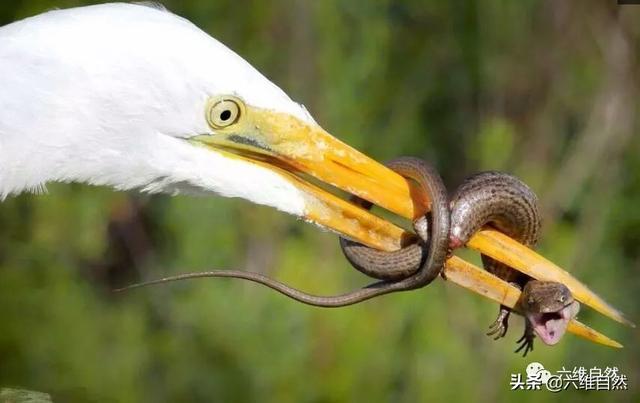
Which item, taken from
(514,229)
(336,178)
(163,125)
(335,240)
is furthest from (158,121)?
(335,240)

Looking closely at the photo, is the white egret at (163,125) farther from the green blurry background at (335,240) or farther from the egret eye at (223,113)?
the green blurry background at (335,240)

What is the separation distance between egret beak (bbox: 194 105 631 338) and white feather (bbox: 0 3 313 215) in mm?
31

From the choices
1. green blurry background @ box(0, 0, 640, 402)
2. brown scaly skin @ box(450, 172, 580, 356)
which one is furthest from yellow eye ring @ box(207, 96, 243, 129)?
green blurry background @ box(0, 0, 640, 402)

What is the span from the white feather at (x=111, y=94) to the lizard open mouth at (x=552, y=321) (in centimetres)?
45

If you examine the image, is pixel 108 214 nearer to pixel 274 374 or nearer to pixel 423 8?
pixel 274 374

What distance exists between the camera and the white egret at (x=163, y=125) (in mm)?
1447

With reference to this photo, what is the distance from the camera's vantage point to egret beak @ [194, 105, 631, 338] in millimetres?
1560

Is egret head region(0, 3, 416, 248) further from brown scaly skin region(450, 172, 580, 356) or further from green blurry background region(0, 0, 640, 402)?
green blurry background region(0, 0, 640, 402)

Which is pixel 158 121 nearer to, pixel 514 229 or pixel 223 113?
pixel 223 113

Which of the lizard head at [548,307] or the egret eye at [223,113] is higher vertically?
the egret eye at [223,113]

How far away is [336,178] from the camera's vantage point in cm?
160

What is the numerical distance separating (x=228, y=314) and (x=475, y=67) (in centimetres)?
122

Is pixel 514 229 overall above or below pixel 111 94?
above

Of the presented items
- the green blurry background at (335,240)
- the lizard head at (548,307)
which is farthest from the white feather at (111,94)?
the green blurry background at (335,240)
